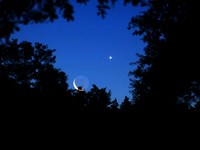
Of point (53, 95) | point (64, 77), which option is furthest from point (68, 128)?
point (64, 77)

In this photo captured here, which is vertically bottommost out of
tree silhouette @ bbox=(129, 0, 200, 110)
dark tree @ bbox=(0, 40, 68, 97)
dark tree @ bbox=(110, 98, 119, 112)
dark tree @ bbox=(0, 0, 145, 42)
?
dark tree @ bbox=(0, 0, 145, 42)

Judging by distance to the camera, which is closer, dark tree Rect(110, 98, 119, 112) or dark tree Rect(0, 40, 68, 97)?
dark tree Rect(110, 98, 119, 112)

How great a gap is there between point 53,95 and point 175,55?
1326 cm

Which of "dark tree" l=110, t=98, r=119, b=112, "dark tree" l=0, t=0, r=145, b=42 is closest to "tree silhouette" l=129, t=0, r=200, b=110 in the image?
"dark tree" l=110, t=98, r=119, b=112

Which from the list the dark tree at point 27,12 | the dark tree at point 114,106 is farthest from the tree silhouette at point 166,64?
the dark tree at point 27,12

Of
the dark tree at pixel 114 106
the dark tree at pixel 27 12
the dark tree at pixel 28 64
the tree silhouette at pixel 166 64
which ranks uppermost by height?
the dark tree at pixel 28 64

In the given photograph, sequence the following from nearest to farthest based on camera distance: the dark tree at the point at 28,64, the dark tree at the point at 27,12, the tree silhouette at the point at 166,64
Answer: the dark tree at the point at 27,12, the tree silhouette at the point at 166,64, the dark tree at the point at 28,64

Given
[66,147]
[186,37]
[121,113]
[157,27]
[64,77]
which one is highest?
[64,77]

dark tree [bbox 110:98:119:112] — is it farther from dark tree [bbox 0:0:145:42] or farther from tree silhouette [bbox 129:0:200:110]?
dark tree [bbox 0:0:145:42]

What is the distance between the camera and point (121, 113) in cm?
1638

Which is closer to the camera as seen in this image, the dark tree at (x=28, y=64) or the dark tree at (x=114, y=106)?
the dark tree at (x=114, y=106)

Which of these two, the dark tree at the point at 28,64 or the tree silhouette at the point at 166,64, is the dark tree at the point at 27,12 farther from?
the dark tree at the point at 28,64

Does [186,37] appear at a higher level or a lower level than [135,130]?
higher

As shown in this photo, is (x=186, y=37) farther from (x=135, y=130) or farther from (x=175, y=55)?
(x=135, y=130)
